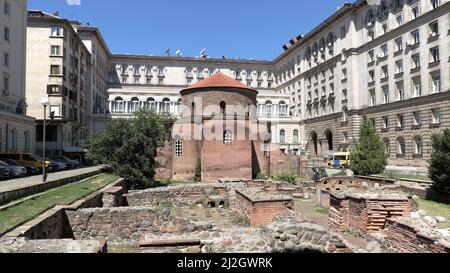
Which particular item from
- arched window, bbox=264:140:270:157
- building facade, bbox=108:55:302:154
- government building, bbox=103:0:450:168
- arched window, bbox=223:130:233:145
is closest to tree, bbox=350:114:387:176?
government building, bbox=103:0:450:168

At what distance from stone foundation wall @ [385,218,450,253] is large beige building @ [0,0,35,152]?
27.8 m

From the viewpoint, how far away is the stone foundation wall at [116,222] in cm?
1095

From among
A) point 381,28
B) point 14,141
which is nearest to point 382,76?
point 381,28

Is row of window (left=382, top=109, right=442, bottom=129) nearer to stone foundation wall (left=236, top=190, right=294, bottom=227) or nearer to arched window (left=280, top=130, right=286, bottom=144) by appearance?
arched window (left=280, top=130, right=286, bottom=144)

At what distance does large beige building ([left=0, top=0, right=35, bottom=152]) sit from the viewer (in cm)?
2945

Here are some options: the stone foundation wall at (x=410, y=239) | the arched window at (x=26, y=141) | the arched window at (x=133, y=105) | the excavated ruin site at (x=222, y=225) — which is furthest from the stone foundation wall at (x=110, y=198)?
the arched window at (x=133, y=105)

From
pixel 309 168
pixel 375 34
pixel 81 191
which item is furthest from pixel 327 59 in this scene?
pixel 81 191

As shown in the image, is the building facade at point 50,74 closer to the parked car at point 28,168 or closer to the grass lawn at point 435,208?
the parked car at point 28,168

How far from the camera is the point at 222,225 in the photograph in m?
15.0

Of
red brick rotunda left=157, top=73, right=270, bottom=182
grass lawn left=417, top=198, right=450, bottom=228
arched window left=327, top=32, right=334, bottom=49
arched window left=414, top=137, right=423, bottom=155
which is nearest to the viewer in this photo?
grass lawn left=417, top=198, right=450, bottom=228

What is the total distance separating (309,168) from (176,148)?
13901mm

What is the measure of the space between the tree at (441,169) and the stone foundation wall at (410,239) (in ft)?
46.3

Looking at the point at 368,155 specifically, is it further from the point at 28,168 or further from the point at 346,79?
the point at 28,168
